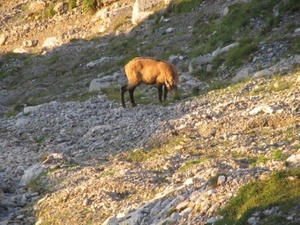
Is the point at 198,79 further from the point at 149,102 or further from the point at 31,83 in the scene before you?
the point at 31,83

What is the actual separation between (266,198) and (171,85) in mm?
12030

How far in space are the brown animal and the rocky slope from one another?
0.60 meters

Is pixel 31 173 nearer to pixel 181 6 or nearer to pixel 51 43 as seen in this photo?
pixel 181 6

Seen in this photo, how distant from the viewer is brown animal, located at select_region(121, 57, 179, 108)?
21484mm

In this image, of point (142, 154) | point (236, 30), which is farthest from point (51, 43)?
point (142, 154)

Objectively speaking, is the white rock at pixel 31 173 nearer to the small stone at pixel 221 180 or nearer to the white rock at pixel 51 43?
the small stone at pixel 221 180

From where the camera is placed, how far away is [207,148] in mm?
15430

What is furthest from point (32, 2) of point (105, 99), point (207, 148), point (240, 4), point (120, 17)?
point (207, 148)

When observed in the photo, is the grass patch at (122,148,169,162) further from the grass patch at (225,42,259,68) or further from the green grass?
the green grass

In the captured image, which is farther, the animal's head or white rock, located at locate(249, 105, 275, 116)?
the animal's head

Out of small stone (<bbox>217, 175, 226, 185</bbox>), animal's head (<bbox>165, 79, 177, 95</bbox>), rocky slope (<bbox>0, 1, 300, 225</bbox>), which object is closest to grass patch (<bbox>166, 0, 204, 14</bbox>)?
rocky slope (<bbox>0, 1, 300, 225</bbox>)

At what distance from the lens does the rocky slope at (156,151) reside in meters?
11.7

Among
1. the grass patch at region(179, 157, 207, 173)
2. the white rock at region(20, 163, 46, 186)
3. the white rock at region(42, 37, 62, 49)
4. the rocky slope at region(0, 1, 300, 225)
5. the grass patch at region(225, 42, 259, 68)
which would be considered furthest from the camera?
the white rock at region(42, 37, 62, 49)

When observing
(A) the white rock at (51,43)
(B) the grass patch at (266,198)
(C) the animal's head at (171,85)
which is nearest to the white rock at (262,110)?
(C) the animal's head at (171,85)
